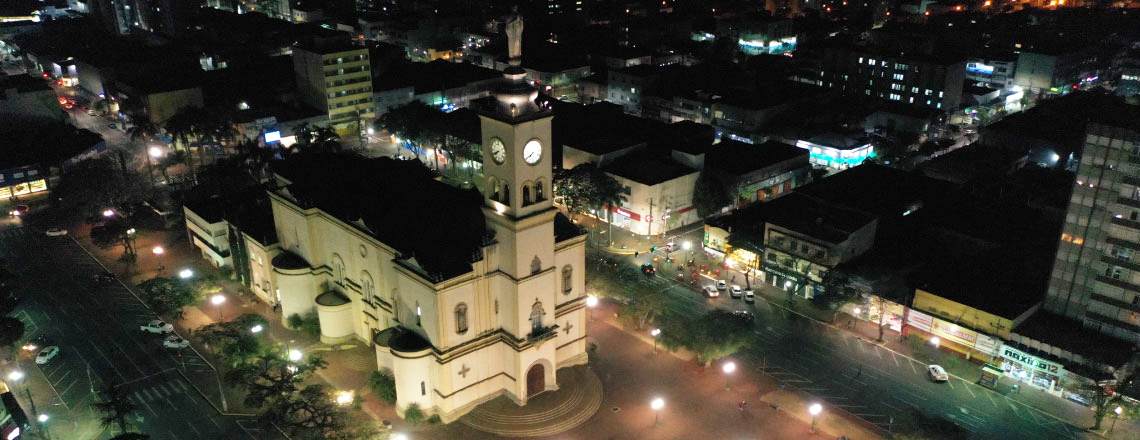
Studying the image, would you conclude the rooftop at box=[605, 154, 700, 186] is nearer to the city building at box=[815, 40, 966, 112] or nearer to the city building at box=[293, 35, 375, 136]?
the city building at box=[293, 35, 375, 136]

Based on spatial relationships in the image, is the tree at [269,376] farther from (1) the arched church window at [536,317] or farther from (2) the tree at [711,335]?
(2) the tree at [711,335]

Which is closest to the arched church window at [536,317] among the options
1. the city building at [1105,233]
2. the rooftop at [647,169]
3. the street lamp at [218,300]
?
the street lamp at [218,300]

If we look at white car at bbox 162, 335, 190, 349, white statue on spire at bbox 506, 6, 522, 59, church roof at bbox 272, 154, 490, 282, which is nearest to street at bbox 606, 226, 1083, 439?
church roof at bbox 272, 154, 490, 282

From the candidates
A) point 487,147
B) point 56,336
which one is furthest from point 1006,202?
point 56,336

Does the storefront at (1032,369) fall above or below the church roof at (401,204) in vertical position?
below

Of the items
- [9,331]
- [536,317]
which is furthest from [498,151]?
[9,331]

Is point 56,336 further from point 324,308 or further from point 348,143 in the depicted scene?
point 348,143
